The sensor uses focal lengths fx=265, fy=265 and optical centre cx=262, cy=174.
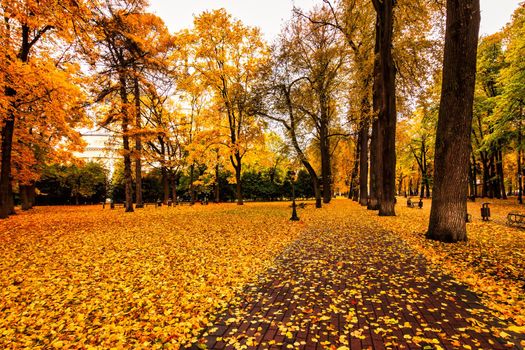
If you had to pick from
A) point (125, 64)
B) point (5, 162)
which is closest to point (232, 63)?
point (125, 64)

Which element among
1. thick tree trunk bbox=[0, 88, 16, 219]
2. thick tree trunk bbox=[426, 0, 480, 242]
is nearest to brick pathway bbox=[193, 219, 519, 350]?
thick tree trunk bbox=[426, 0, 480, 242]

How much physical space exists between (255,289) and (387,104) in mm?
13147

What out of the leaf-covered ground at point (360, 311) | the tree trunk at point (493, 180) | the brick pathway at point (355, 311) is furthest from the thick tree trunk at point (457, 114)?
the tree trunk at point (493, 180)

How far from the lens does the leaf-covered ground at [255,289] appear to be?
3.66 meters

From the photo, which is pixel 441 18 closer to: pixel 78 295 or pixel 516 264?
pixel 516 264

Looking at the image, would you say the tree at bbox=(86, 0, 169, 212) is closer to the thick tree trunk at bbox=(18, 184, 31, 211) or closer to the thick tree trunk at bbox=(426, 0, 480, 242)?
the thick tree trunk at bbox=(18, 184, 31, 211)

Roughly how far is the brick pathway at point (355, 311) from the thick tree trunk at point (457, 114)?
279cm

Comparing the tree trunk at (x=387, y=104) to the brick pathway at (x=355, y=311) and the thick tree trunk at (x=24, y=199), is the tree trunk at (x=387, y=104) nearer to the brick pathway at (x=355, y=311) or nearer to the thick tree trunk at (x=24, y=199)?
the brick pathway at (x=355, y=311)

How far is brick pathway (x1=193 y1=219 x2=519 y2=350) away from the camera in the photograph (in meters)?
3.42

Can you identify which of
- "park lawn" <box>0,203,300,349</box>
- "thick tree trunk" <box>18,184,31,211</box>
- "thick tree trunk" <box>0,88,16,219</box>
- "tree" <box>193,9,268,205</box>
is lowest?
"park lawn" <box>0,203,300,349</box>

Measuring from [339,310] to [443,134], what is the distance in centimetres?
726

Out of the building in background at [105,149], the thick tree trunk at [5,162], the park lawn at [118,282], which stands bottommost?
the park lawn at [118,282]

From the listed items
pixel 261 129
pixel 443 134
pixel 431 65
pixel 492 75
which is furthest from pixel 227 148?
pixel 492 75

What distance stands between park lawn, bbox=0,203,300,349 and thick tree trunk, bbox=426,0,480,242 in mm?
5520
